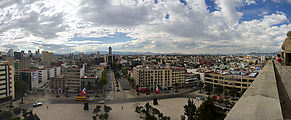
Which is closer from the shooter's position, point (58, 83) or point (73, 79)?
point (73, 79)

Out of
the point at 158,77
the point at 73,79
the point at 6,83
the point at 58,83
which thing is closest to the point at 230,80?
the point at 158,77

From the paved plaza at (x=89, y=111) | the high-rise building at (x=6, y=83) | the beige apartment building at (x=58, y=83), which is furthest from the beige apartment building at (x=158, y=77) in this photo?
the high-rise building at (x=6, y=83)

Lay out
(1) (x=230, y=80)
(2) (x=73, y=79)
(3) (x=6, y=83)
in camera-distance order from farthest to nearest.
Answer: (2) (x=73, y=79), (1) (x=230, y=80), (3) (x=6, y=83)

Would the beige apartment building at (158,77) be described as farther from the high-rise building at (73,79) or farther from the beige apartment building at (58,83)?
the beige apartment building at (58,83)

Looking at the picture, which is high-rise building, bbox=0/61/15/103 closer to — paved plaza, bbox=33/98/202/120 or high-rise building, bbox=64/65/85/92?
paved plaza, bbox=33/98/202/120

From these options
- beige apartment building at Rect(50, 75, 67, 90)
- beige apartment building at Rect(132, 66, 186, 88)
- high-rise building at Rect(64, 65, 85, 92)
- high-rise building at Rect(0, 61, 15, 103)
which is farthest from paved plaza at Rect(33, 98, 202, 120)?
beige apartment building at Rect(132, 66, 186, 88)

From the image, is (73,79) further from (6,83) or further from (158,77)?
(158,77)
